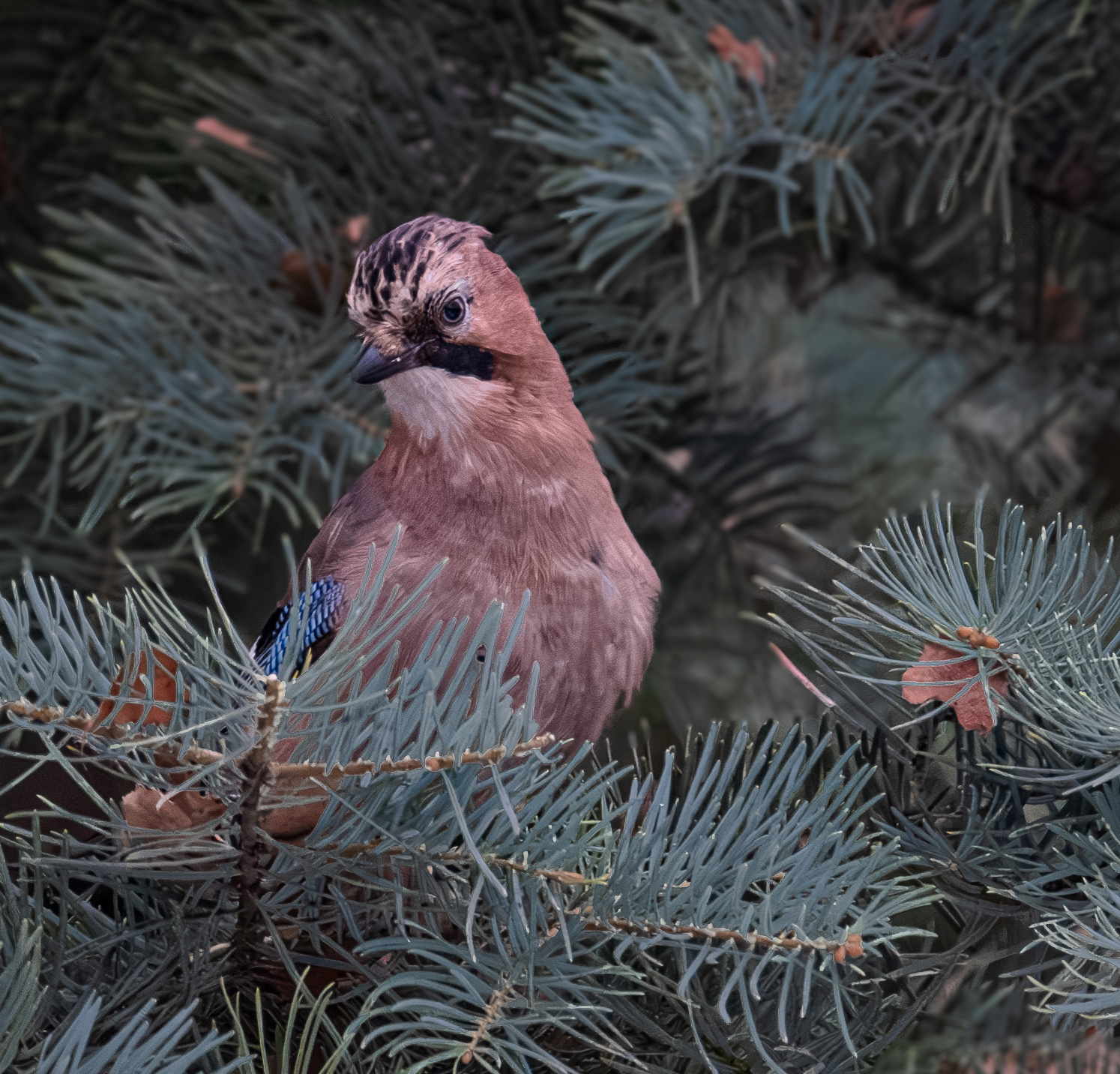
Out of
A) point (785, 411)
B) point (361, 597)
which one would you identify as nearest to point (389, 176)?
point (785, 411)

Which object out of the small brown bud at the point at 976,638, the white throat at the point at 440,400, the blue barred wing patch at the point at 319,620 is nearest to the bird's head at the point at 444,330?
the white throat at the point at 440,400

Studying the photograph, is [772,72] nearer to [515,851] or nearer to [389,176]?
[389,176]

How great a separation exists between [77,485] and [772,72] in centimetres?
71

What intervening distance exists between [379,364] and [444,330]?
2.1 inches

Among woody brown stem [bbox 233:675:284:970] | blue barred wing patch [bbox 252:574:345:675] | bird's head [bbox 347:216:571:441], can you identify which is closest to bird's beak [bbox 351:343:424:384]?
bird's head [bbox 347:216:571:441]

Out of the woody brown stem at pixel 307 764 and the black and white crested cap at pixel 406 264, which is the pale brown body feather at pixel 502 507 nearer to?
the black and white crested cap at pixel 406 264

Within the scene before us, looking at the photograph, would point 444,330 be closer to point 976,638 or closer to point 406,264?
point 406,264

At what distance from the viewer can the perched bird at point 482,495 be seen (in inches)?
30.2

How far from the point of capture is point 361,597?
493mm

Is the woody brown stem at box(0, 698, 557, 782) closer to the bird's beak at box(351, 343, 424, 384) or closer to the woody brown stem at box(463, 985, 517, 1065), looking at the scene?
the woody brown stem at box(463, 985, 517, 1065)

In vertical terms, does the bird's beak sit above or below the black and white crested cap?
below

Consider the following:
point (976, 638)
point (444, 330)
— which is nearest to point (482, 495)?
point (444, 330)

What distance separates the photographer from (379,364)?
0.83 meters

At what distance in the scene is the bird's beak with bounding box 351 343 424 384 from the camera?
32.4 inches
